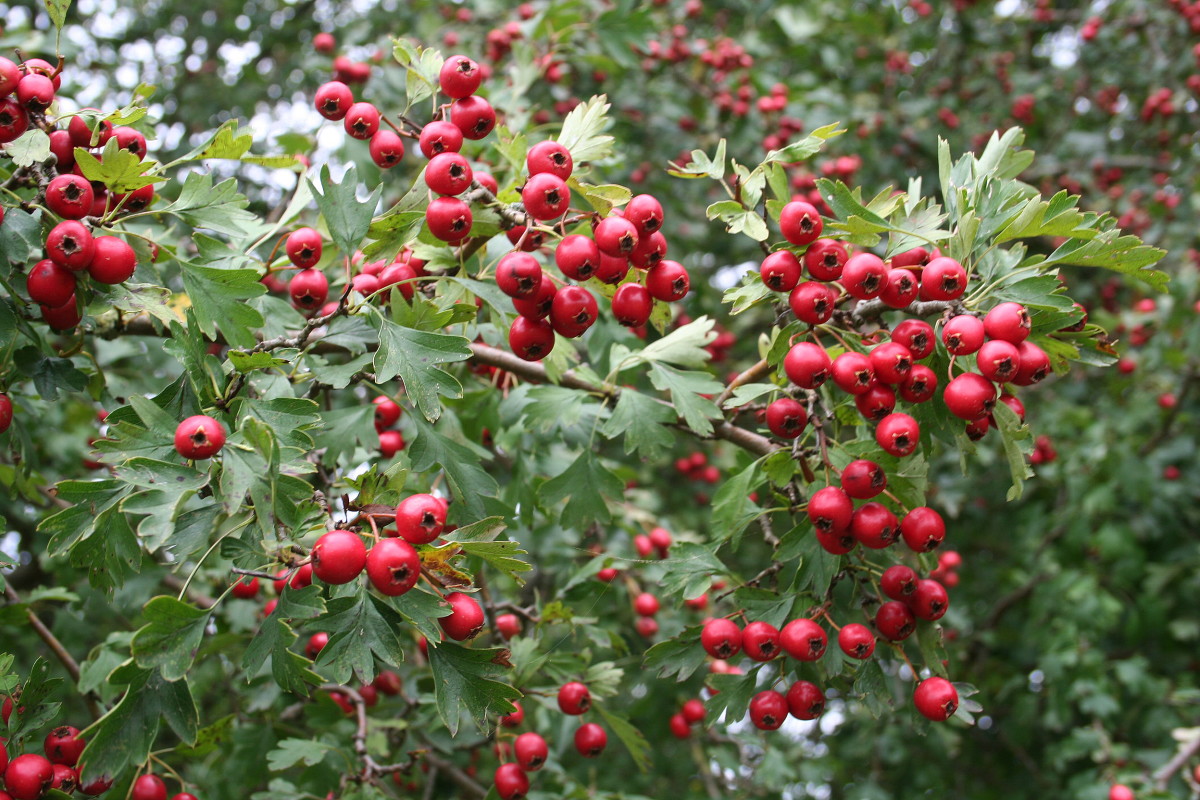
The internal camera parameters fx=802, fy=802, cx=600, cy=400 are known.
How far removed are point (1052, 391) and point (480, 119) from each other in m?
5.24

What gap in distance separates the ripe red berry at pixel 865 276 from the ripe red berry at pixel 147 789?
1.91 meters

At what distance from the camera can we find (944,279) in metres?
1.68

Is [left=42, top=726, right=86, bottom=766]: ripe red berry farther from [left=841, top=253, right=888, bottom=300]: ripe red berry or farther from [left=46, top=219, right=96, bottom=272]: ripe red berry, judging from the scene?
[left=841, top=253, right=888, bottom=300]: ripe red berry

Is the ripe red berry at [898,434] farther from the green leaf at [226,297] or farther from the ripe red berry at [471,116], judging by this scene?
the green leaf at [226,297]

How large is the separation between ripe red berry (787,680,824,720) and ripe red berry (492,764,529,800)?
2.61 feet

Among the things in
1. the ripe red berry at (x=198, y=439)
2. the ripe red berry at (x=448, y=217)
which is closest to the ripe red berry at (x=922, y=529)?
the ripe red berry at (x=448, y=217)

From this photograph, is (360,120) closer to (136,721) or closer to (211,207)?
(211,207)

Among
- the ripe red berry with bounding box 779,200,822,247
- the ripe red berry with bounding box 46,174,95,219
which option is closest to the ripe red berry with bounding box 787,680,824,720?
the ripe red berry with bounding box 779,200,822,247

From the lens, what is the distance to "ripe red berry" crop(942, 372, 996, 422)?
1.61m

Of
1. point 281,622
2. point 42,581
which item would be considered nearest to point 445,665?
point 281,622

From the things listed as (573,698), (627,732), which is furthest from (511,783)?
(627,732)

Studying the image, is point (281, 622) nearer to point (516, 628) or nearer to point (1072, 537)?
point (516, 628)

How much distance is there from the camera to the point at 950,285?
169 cm

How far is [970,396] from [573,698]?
1337 millimetres
